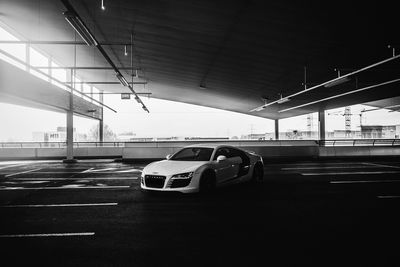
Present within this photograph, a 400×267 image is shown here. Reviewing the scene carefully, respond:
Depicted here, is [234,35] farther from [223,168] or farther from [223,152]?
[223,168]

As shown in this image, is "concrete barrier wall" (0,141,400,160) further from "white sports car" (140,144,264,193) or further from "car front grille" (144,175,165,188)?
"car front grille" (144,175,165,188)

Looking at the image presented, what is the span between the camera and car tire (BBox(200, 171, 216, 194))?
294 inches

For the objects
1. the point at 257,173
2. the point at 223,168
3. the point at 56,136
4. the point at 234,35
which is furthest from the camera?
the point at 56,136

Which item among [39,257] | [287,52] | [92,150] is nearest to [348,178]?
[287,52]

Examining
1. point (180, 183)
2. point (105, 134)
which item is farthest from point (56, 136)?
point (180, 183)

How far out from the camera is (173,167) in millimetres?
7594

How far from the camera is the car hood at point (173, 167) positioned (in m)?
7.30

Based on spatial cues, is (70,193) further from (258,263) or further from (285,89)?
(285,89)

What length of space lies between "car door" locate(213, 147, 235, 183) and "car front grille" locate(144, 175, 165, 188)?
5.08ft

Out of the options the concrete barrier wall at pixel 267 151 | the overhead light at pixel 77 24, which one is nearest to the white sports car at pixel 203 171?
the overhead light at pixel 77 24

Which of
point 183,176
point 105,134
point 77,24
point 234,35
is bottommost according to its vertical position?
point 183,176

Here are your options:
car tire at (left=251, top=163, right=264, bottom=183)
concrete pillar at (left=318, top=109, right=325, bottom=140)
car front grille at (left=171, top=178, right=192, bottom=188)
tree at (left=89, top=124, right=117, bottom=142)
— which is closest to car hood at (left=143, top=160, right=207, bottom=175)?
car front grille at (left=171, top=178, right=192, bottom=188)

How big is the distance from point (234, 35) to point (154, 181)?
7126 mm

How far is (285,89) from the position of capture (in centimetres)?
2145
